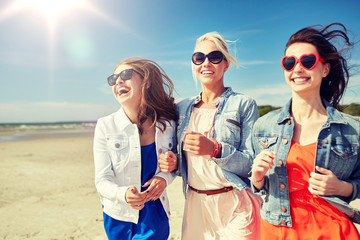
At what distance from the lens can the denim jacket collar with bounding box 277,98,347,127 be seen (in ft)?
6.06

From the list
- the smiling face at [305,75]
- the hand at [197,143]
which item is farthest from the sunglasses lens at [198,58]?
the smiling face at [305,75]

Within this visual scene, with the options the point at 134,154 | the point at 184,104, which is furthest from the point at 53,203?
the point at 184,104

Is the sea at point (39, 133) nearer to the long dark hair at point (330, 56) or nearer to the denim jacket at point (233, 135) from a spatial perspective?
the denim jacket at point (233, 135)

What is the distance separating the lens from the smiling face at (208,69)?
109 inches

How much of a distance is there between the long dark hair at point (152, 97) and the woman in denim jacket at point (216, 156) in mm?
207

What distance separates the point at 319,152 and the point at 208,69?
4.50 ft

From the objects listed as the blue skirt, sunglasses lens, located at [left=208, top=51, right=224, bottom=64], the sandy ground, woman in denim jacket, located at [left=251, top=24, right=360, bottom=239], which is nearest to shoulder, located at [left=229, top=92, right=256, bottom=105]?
sunglasses lens, located at [left=208, top=51, right=224, bottom=64]

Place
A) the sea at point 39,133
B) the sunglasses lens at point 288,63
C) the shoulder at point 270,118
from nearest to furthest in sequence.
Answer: the sunglasses lens at point 288,63, the shoulder at point 270,118, the sea at point 39,133

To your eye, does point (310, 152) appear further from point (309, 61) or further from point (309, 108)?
point (309, 61)

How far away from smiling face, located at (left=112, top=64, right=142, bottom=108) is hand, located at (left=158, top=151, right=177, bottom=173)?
2.21 ft

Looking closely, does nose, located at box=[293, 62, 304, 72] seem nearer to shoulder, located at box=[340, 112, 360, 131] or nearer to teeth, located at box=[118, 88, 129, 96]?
shoulder, located at box=[340, 112, 360, 131]

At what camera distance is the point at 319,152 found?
1823mm

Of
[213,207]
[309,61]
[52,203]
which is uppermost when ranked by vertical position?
[309,61]

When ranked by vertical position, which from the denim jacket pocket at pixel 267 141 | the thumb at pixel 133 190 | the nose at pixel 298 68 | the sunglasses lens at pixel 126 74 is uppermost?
the nose at pixel 298 68
